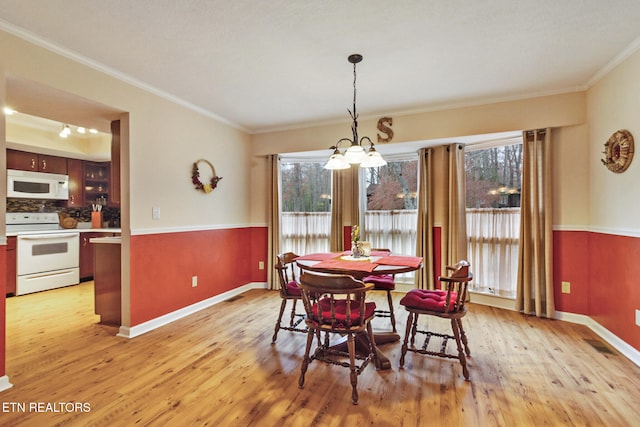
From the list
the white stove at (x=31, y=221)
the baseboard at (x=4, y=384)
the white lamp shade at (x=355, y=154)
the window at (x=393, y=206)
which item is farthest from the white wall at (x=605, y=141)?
the white stove at (x=31, y=221)

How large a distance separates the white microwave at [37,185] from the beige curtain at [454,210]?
6.38 metres

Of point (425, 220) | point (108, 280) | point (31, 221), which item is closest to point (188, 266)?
point (108, 280)

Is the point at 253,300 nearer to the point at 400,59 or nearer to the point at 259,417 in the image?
the point at 259,417

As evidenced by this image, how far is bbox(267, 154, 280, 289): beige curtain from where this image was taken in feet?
15.5

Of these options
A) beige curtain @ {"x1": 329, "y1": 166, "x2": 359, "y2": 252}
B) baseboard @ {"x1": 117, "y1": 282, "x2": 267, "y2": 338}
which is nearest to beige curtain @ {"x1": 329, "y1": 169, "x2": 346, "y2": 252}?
beige curtain @ {"x1": 329, "y1": 166, "x2": 359, "y2": 252}

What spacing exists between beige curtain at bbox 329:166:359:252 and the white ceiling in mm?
1353

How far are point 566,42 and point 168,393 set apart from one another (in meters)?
3.88

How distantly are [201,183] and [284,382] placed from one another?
8.57 feet

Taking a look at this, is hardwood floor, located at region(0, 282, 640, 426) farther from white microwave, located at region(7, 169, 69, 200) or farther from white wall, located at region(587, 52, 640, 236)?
white microwave, located at region(7, 169, 69, 200)

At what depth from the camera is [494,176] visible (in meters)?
3.88

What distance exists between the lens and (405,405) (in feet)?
6.31

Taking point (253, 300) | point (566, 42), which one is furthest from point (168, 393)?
point (566, 42)

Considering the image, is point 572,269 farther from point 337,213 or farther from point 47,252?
point 47,252

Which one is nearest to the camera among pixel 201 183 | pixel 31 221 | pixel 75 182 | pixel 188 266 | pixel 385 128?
pixel 188 266
